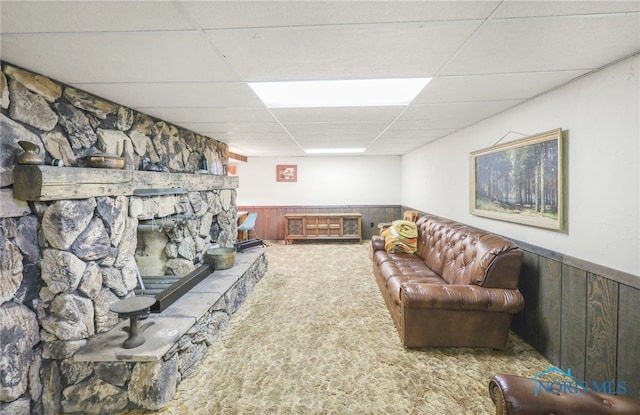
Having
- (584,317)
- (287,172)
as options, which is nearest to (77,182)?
(584,317)

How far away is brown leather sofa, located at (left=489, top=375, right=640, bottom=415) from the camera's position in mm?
1175

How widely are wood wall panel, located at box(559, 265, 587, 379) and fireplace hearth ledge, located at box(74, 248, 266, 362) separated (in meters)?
2.77

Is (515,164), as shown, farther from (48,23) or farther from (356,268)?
(48,23)

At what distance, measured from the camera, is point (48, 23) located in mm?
1212

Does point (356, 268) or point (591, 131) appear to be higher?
point (591, 131)

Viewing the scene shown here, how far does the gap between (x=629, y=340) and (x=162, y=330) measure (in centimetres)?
295

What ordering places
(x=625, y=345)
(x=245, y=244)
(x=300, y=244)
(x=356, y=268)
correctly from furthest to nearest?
(x=300, y=244) → (x=356, y=268) → (x=245, y=244) → (x=625, y=345)

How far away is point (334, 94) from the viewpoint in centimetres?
252

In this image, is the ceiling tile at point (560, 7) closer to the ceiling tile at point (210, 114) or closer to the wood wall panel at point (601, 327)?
the wood wall panel at point (601, 327)

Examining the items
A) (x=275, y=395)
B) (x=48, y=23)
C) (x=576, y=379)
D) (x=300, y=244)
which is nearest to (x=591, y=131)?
(x=576, y=379)

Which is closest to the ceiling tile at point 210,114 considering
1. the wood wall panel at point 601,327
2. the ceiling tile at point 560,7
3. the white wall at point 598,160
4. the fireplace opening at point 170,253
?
the fireplace opening at point 170,253

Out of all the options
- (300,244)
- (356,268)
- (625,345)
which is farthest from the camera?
(300,244)

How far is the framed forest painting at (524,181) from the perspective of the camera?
6.95ft

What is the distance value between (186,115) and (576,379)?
3.90m
